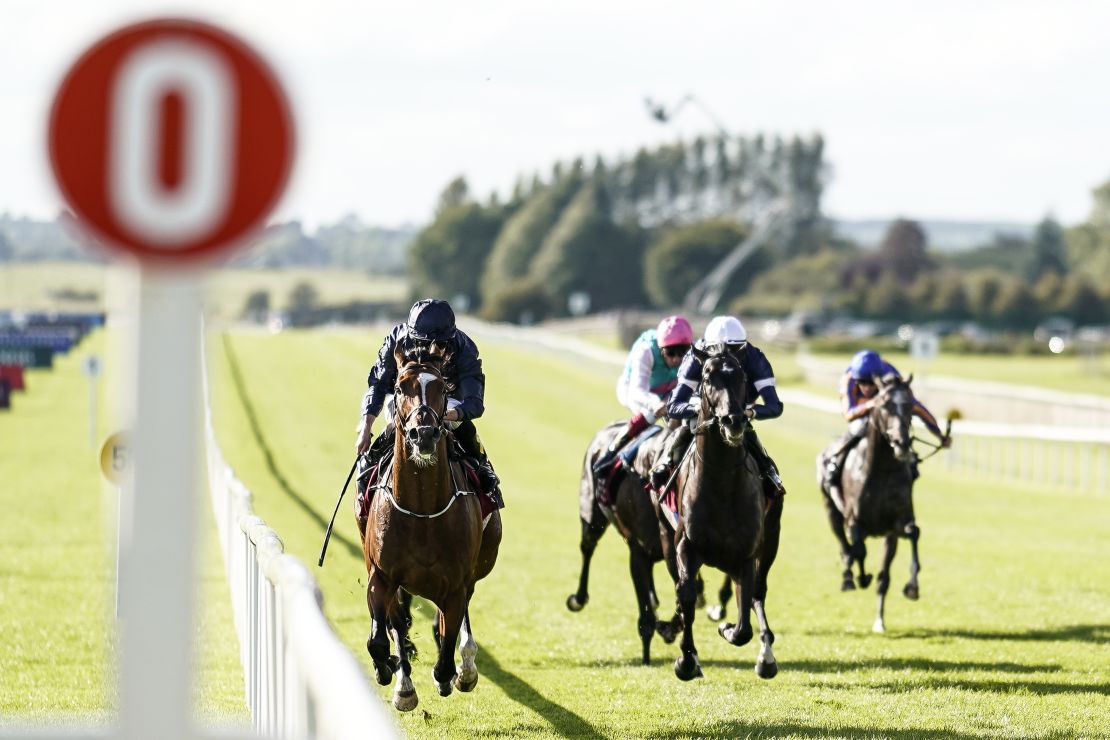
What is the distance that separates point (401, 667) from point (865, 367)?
6.44m

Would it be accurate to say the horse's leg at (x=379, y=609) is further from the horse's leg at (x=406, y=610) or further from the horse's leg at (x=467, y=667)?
the horse's leg at (x=467, y=667)

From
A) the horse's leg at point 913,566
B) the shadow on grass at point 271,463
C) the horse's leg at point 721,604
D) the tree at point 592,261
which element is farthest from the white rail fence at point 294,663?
the tree at point 592,261

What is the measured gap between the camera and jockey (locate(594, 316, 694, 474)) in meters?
11.3

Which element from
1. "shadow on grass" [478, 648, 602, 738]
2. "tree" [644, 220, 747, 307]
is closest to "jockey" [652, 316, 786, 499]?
"shadow on grass" [478, 648, 602, 738]

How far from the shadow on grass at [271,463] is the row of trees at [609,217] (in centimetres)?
7532

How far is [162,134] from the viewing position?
335 cm

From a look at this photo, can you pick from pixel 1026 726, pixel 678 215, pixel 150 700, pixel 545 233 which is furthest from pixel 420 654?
pixel 678 215

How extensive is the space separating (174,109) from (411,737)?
556cm

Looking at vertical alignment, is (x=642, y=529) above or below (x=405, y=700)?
above

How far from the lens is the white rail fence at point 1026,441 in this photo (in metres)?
Result: 28.6

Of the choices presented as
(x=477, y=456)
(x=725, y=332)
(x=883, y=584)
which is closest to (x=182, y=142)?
(x=477, y=456)

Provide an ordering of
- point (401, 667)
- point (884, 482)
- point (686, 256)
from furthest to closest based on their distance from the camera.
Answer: point (686, 256)
point (884, 482)
point (401, 667)

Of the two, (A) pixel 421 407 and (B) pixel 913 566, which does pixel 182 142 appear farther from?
(B) pixel 913 566

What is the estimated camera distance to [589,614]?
13789 millimetres
